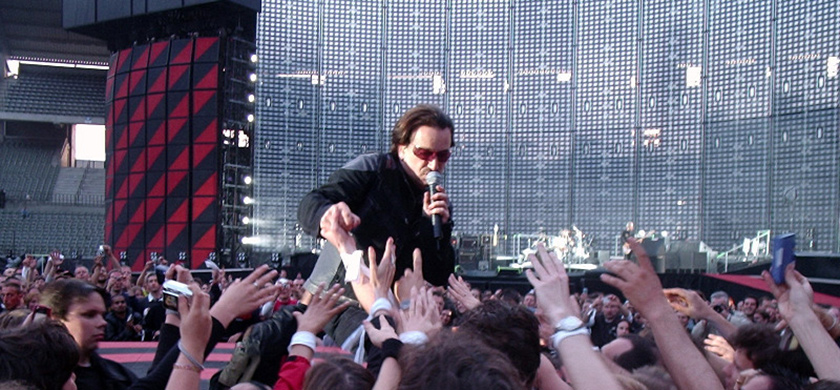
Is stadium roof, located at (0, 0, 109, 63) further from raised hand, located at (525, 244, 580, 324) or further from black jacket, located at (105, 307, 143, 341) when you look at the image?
raised hand, located at (525, 244, 580, 324)

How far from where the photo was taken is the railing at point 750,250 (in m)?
14.8

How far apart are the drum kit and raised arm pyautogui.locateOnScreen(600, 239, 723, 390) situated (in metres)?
14.2

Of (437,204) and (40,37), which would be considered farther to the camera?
(40,37)

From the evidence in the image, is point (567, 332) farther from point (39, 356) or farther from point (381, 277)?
point (39, 356)

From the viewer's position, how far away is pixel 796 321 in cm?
239

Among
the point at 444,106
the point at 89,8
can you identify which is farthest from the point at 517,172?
the point at 89,8

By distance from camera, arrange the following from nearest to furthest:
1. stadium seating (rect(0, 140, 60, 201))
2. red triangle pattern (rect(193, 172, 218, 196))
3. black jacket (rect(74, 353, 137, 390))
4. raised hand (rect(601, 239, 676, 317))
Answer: raised hand (rect(601, 239, 676, 317))
black jacket (rect(74, 353, 137, 390))
red triangle pattern (rect(193, 172, 218, 196))
stadium seating (rect(0, 140, 60, 201))

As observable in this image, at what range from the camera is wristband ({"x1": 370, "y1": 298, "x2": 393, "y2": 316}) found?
213cm

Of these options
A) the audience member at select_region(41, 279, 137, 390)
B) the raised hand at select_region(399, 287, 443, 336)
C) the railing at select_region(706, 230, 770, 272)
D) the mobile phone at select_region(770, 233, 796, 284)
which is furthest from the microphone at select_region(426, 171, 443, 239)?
the railing at select_region(706, 230, 770, 272)

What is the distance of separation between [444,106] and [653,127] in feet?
14.0

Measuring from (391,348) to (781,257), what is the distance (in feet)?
4.42

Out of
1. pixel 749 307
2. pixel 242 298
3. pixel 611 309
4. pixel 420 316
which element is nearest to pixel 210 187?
Result: pixel 611 309

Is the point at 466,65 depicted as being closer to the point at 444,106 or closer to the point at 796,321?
the point at 444,106

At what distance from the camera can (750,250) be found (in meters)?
15.0
